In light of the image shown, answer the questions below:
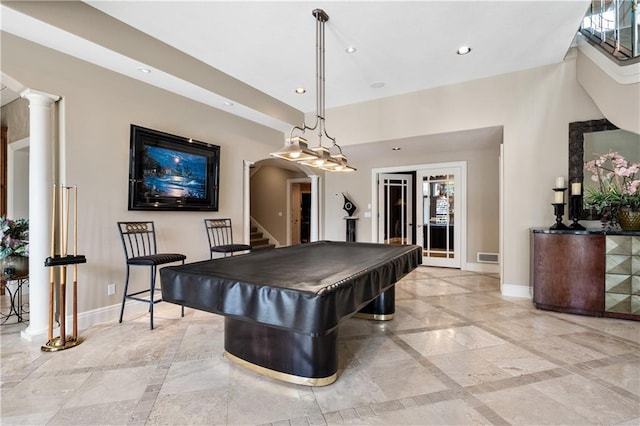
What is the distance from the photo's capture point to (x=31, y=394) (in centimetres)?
194

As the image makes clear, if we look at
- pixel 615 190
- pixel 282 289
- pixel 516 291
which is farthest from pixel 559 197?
pixel 282 289

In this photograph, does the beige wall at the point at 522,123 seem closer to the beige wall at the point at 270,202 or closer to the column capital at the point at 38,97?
the column capital at the point at 38,97

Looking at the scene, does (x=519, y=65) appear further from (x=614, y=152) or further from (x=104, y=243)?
(x=104, y=243)

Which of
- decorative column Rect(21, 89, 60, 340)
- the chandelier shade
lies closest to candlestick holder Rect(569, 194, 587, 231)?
the chandelier shade

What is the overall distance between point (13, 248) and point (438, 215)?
6610mm

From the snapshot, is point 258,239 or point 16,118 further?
point 258,239

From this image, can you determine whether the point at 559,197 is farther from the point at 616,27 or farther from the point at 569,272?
the point at 616,27

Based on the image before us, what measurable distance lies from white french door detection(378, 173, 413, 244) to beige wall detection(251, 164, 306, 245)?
120 inches

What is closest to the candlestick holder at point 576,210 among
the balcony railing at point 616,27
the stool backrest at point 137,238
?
the balcony railing at point 616,27

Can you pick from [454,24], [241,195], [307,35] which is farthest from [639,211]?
[241,195]

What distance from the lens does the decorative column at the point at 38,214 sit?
9.12 feet

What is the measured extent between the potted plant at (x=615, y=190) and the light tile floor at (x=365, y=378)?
1.14 meters

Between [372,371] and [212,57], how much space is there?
3812mm

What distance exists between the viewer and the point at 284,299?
156 cm
